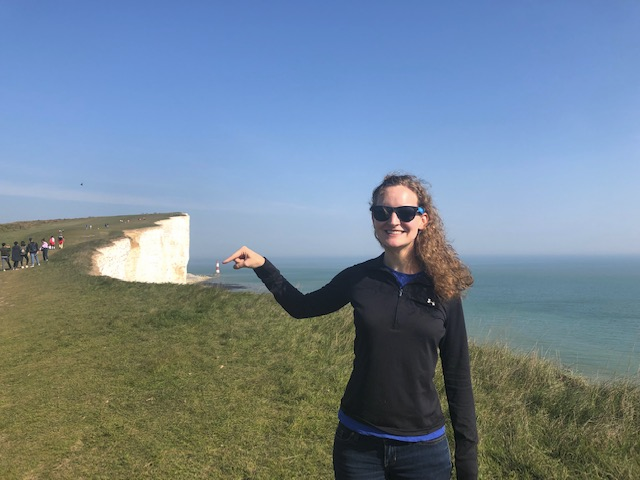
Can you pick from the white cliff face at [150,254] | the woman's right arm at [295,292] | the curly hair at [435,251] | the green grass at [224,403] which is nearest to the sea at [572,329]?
the green grass at [224,403]

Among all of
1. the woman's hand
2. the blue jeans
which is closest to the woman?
the blue jeans

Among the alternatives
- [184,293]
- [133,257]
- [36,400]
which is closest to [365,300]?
[36,400]

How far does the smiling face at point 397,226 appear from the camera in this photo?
102 inches

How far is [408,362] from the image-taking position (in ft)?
7.63

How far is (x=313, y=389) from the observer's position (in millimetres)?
6590

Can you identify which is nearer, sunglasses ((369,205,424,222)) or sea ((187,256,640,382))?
sunglasses ((369,205,424,222))

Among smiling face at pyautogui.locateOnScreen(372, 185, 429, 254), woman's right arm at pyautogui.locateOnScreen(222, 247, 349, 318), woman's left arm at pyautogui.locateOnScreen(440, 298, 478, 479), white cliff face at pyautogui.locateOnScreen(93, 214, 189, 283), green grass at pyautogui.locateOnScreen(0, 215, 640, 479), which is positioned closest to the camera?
woman's left arm at pyautogui.locateOnScreen(440, 298, 478, 479)

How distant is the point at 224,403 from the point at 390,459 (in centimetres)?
436

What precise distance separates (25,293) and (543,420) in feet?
56.3

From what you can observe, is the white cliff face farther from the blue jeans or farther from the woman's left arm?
the woman's left arm

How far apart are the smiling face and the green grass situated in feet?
10.2

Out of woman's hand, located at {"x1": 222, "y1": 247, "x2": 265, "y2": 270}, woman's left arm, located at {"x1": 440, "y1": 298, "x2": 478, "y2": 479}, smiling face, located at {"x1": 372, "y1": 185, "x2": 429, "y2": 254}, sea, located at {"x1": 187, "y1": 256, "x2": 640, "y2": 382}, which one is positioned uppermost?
smiling face, located at {"x1": 372, "y1": 185, "x2": 429, "y2": 254}

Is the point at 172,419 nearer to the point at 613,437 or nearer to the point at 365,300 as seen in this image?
the point at 365,300

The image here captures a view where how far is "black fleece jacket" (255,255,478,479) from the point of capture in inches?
91.3
